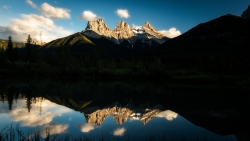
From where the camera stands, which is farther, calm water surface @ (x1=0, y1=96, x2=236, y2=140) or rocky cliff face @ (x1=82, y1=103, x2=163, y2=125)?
rocky cliff face @ (x1=82, y1=103, x2=163, y2=125)

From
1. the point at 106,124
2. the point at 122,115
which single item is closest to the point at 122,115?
the point at 122,115

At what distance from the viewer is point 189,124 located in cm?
1532

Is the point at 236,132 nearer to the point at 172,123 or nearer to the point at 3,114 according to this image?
the point at 172,123

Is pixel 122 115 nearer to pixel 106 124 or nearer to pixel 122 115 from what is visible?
pixel 122 115

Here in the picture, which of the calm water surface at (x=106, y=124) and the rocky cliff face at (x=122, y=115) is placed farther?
the rocky cliff face at (x=122, y=115)

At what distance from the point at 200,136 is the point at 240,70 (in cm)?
8730

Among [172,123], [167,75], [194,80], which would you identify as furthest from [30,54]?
[172,123]

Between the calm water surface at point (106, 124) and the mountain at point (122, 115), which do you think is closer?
the calm water surface at point (106, 124)

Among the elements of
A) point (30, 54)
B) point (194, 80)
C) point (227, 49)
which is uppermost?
point (227, 49)

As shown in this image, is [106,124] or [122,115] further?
[122,115]

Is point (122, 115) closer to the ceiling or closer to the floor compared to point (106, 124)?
closer to the floor

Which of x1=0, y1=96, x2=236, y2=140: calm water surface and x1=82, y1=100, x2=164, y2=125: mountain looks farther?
x1=82, y1=100, x2=164, y2=125: mountain

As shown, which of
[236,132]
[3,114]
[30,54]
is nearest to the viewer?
[236,132]

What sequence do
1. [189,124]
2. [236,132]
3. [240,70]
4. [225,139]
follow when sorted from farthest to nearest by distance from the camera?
[240,70]
[189,124]
[236,132]
[225,139]
